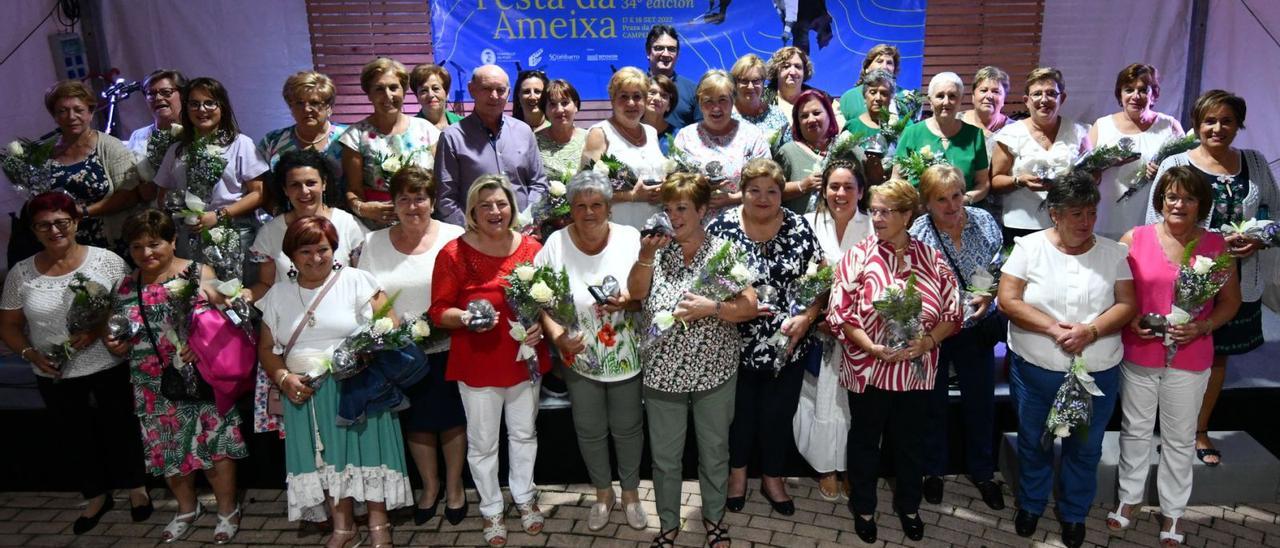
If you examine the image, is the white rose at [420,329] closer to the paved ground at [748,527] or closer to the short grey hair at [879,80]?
the paved ground at [748,527]

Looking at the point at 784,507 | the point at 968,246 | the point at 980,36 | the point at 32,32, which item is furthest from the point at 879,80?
the point at 32,32

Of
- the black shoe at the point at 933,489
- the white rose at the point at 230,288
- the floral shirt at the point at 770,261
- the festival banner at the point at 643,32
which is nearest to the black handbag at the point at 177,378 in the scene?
the white rose at the point at 230,288

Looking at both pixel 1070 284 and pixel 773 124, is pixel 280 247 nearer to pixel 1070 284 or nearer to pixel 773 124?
pixel 773 124

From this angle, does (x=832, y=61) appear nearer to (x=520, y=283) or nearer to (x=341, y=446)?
(x=520, y=283)

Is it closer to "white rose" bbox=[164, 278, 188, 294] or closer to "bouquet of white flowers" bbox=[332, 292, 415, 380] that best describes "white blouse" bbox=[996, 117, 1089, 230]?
"bouquet of white flowers" bbox=[332, 292, 415, 380]

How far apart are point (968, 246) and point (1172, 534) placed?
1682 mm

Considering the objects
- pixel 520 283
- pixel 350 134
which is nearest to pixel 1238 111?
pixel 520 283

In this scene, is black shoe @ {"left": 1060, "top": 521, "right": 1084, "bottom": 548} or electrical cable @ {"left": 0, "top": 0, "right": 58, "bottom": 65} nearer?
black shoe @ {"left": 1060, "top": 521, "right": 1084, "bottom": 548}

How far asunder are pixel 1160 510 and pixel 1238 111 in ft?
6.52

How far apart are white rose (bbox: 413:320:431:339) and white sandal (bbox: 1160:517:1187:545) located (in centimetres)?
356

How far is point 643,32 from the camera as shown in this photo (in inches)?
293

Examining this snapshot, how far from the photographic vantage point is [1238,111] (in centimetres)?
416


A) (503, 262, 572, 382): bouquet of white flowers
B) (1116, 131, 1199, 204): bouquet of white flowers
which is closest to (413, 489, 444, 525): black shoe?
(503, 262, 572, 382): bouquet of white flowers

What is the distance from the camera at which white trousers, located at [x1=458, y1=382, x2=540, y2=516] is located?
390 centimetres
